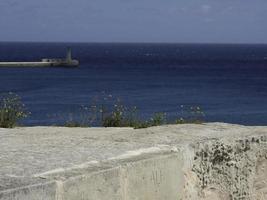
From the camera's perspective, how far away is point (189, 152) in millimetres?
3354

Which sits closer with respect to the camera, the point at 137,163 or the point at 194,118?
the point at 137,163

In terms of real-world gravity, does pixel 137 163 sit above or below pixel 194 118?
above

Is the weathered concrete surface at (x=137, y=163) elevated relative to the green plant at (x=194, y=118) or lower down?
elevated

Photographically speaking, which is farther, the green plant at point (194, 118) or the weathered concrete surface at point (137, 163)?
the green plant at point (194, 118)

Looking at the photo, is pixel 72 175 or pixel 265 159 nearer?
pixel 72 175

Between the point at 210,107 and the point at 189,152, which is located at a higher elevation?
the point at 189,152

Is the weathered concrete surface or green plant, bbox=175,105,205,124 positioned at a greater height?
the weathered concrete surface

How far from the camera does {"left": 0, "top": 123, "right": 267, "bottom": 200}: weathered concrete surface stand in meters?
2.70

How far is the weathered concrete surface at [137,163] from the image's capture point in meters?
2.70

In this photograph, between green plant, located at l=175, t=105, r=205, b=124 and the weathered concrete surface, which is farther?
green plant, located at l=175, t=105, r=205, b=124

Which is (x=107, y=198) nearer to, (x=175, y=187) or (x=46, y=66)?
(x=175, y=187)

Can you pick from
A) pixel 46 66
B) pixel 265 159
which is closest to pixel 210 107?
pixel 265 159

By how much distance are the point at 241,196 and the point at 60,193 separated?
4.35 feet

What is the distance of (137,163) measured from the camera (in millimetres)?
3002
